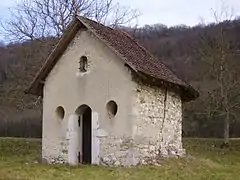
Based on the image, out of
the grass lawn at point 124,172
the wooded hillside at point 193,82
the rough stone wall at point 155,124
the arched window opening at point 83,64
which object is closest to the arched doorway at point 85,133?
the arched window opening at point 83,64

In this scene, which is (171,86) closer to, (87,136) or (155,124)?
(155,124)

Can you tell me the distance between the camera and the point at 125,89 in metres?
18.0

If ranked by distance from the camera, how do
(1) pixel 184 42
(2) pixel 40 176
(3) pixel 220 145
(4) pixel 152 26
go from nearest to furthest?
(2) pixel 40 176 < (3) pixel 220 145 < (1) pixel 184 42 < (4) pixel 152 26

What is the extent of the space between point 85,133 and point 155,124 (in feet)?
9.31

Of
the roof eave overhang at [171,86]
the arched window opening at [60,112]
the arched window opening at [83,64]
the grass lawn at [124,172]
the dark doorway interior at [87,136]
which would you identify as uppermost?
the arched window opening at [83,64]

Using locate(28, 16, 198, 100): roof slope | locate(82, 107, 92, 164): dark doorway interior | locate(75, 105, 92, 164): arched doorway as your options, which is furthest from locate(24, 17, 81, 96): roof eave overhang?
locate(82, 107, 92, 164): dark doorway interior

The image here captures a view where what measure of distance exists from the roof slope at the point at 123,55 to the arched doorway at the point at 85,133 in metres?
2.07

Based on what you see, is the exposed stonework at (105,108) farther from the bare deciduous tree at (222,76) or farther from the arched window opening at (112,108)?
the bare deciduous tree at (222,76)

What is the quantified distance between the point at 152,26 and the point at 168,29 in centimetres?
240

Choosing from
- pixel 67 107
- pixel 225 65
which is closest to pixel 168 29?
pixel 225 65

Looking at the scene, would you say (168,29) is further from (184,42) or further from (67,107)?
(67,107)

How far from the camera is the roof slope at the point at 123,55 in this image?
18172 millimetres

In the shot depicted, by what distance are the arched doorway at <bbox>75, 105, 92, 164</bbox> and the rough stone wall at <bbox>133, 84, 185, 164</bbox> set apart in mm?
2200

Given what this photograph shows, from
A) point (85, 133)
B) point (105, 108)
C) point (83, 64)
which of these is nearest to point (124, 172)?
point (105, 108)
